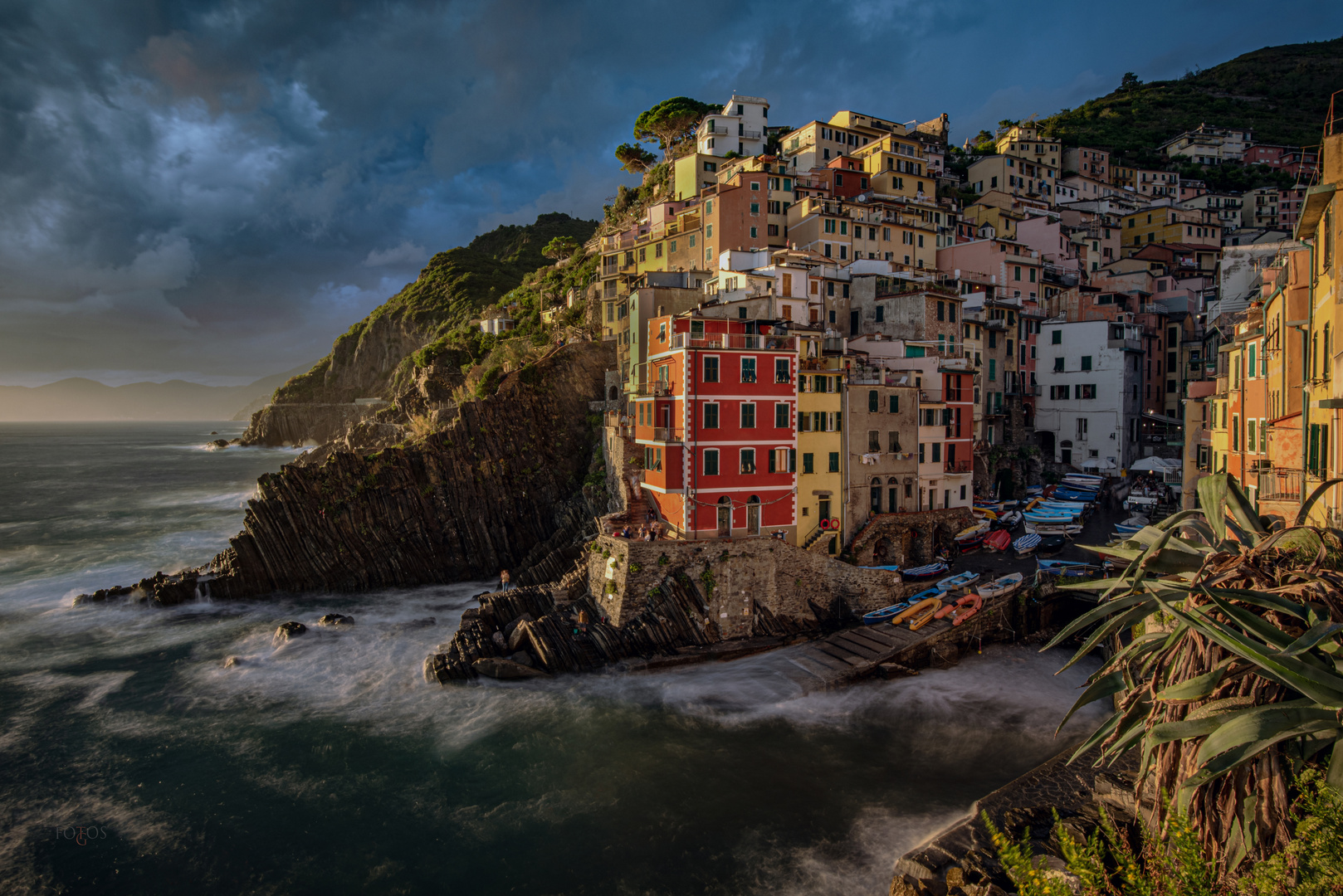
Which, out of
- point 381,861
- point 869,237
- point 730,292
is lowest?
point 381,861

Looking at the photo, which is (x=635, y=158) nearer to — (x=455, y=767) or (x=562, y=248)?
(x=562, y=248)

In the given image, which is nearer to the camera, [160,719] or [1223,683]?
[1223,683]

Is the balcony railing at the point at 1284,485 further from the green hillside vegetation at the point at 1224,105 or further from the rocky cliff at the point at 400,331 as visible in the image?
the green hillside vegetation at the point at 1224,105

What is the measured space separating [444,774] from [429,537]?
83.4 ft

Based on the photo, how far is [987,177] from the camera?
87375 mm

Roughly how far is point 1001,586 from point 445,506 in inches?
1413

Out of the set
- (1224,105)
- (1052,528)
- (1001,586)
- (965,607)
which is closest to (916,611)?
(965,607)

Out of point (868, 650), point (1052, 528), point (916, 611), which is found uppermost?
point (1052, 528)

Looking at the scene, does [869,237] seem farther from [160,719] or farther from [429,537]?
[160,719]

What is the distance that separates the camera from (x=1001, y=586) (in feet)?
113

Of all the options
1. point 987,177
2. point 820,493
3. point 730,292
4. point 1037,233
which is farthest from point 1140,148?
point 820,493

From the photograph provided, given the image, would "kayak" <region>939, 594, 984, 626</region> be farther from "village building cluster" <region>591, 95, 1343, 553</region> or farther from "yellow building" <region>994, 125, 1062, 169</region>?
"yellow building" <region>994, 125, 1062, 169</region>

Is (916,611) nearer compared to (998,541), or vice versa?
(916,611)

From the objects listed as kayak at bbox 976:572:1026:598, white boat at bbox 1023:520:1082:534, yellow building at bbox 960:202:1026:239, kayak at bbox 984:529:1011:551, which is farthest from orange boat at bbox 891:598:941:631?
yellow building at bbox 960:202:1026:239
